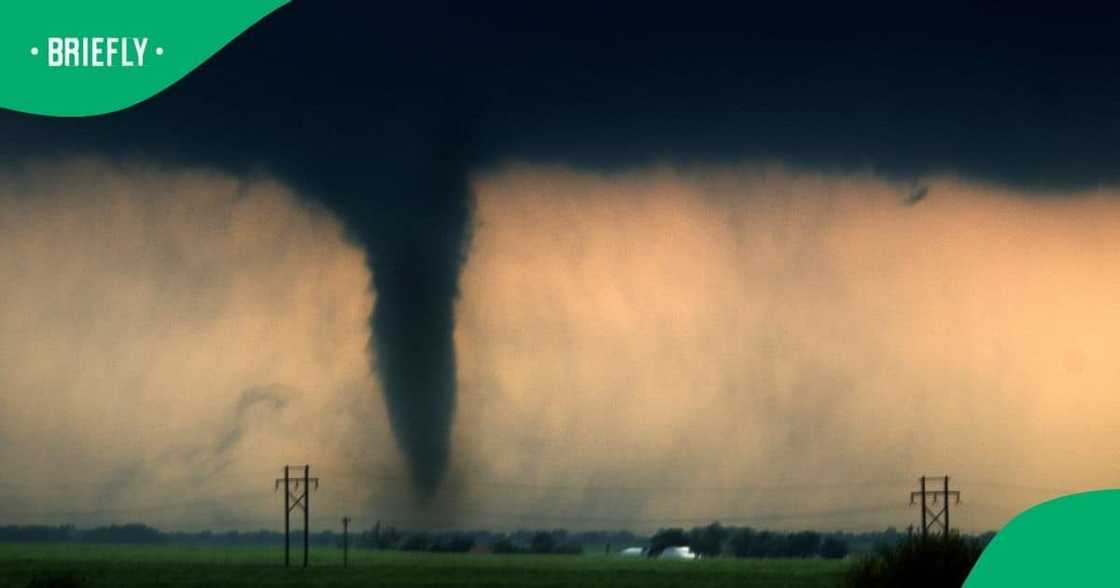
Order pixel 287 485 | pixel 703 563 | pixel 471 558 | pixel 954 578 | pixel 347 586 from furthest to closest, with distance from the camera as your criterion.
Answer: pixel 471 558
pixel 703 563
pixel 347 586
pixel 287 485
pixel 954 578

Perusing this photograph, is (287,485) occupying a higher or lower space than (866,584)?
higher

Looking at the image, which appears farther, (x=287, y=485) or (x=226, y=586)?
(x=226, y=586)

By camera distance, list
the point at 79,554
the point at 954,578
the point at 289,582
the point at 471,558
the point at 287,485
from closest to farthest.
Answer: the point at 954,578
the point at 287,485
the point at 289,582
the point at 471,558
the point at 79,554

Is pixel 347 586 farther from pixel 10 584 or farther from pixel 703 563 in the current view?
pixel 703 563

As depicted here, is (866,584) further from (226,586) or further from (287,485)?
(226,586)

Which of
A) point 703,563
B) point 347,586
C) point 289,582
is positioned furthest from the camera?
point 703,563

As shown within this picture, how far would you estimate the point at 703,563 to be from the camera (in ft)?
296

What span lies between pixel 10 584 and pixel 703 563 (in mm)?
34639

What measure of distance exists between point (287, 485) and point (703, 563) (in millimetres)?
27411

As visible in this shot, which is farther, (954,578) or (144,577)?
(144,577)

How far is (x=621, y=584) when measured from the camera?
79188mm

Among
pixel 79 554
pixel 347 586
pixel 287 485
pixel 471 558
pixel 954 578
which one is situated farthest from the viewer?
pixel 79 554

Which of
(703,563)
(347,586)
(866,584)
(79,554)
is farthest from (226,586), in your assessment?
(866,584)

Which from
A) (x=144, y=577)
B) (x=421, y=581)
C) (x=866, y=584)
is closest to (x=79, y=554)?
(x=144, y=577)
